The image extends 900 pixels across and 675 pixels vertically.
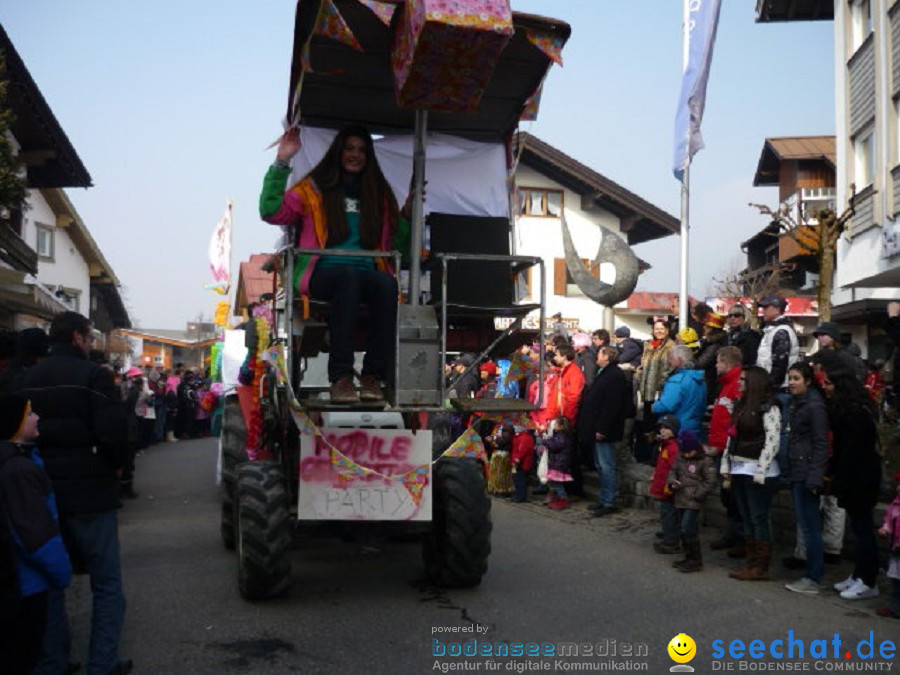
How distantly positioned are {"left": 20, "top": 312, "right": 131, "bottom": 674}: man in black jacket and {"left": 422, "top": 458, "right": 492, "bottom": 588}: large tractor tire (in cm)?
248

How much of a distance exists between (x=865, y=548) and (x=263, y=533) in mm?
4410

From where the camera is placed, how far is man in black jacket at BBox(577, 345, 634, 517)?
1066 centimetres

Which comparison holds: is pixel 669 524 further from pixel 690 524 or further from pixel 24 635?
pixel 24 635

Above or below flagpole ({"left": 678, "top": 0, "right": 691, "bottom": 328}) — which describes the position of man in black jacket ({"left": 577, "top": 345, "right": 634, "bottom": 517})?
below

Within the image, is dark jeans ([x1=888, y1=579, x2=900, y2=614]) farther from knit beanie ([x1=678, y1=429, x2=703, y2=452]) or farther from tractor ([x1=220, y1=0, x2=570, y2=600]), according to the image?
tractor ([x1=220, y1=0, x2=570, y2=600])

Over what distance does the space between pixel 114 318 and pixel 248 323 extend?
158 feet

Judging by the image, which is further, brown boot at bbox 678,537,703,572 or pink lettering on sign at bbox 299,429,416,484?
brown boot at bbox 678,537,703,572

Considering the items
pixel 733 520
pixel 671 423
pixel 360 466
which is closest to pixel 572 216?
pixel 671 423

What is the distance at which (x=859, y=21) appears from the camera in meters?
20.0

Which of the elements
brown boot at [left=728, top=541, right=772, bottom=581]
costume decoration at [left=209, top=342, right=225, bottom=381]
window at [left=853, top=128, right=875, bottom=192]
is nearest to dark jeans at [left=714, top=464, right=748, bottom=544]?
brown boot at [left=728, top=541, right=772, bottom=581]

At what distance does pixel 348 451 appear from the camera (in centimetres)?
648

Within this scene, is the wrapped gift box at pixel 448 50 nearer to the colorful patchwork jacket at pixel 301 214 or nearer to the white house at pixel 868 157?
the colorful patchwork jacket at pixel 301 214

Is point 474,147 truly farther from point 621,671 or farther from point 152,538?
point 152,538

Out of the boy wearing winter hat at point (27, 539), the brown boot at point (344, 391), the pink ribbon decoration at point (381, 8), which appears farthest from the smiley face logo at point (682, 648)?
the pink ribbon decoration at point (381, 8)
